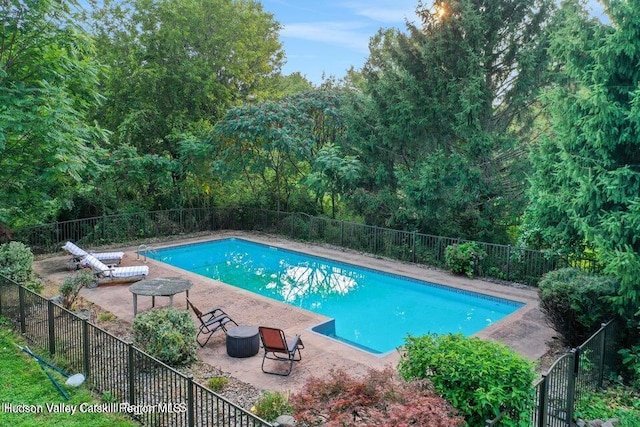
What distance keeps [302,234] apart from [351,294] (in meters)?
6.32

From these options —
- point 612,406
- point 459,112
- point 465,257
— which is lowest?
point 612,406

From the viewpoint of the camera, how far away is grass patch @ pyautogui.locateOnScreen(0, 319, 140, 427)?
20.2 feet

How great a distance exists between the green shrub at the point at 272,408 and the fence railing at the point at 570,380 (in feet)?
8.06

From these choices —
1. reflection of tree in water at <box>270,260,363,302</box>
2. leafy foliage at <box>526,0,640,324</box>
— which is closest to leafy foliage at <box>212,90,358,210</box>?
reflection of tree in water at <box>270,260,363,302</box>

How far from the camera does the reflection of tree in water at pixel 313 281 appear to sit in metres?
14.4

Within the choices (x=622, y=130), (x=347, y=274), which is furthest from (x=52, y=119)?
(x=622, y=130)

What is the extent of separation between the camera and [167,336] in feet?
26.0

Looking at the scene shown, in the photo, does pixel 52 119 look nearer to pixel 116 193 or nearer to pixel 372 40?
pixel 116 193

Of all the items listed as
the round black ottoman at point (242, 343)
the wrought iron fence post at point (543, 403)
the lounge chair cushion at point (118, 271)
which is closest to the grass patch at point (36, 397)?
the round black ottoman at point (242, 343)

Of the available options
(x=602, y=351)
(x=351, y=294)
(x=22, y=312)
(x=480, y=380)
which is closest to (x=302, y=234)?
(x=351, y=294)

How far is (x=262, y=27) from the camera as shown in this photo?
25.0 meters

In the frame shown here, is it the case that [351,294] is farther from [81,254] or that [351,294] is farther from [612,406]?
[81,254]

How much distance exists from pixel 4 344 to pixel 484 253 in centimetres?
1184

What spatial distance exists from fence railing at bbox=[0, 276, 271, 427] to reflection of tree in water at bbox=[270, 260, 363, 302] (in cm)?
657
